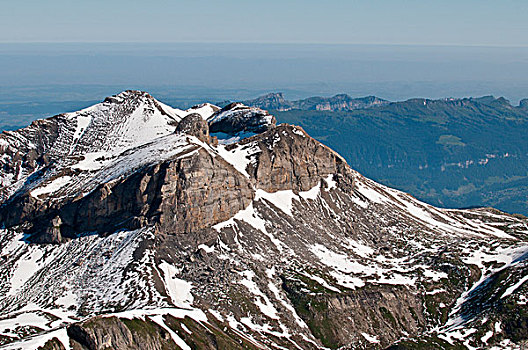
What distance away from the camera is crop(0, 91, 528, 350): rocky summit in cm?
14038

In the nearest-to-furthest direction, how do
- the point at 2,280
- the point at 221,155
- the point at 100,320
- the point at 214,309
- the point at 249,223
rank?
1. the point at 100,320
2. the point at 214,309
3. the point at 2,280
4. the point at 249,223
5. the point at 221,155

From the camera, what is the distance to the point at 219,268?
524 ft

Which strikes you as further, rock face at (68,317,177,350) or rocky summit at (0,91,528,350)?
rocky summit at (0,91,528,350)

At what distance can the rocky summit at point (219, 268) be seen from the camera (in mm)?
140375

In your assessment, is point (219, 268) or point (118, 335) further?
point (219, 268)

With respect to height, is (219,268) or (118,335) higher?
(118,335)

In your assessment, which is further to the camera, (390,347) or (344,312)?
(344,312)

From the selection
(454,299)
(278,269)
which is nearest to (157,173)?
(278,269)

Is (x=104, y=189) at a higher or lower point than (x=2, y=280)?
higher

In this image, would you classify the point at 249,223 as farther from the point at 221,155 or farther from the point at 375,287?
the point at 375,287

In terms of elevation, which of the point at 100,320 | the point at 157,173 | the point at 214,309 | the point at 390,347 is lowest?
the point at 390,347

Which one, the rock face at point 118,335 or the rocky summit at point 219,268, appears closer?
the rock face at point 118,335

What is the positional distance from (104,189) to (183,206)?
26.3 m

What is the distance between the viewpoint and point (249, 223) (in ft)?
596
